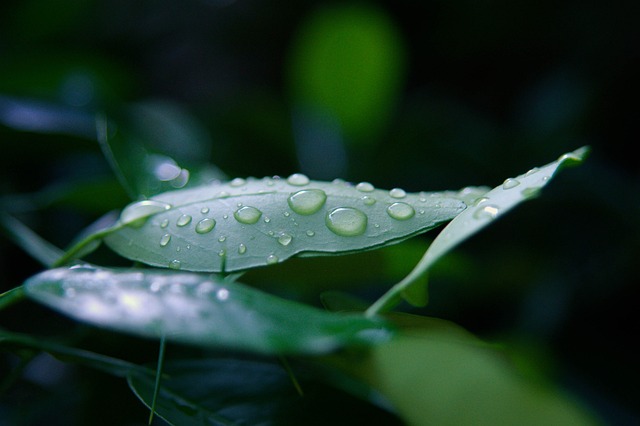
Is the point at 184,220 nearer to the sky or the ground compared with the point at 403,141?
nearer to the ground

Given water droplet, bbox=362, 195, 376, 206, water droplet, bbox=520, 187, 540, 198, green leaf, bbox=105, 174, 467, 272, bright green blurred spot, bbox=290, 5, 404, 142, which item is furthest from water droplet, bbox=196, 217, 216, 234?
bright green blurred spot, bbox=290, 5, 404, 142

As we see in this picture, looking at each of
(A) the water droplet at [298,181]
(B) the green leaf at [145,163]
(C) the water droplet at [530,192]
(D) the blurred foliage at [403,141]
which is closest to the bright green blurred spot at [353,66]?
(D) the blurred foliage at [403,141]

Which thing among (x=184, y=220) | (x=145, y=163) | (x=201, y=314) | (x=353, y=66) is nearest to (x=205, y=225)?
(x=184, y=220)

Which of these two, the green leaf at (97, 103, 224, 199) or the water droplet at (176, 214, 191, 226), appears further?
the green leaf at (97, 103, 224, 199)

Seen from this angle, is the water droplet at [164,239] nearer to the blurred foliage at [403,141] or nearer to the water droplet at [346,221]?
the water droplet at [346,221]

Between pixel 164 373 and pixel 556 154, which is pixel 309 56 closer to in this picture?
pixel 556 154

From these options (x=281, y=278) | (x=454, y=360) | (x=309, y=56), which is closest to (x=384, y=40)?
(x=309, y=56)

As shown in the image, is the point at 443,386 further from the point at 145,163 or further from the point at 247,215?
the point at 145,163

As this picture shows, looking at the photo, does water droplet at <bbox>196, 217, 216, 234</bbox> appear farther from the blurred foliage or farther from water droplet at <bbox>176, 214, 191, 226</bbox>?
the blurred foliage

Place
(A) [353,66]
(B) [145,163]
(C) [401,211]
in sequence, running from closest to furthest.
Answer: (C) [401,211] < (B) [145,163] < (A) [353,66]
